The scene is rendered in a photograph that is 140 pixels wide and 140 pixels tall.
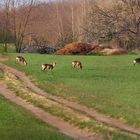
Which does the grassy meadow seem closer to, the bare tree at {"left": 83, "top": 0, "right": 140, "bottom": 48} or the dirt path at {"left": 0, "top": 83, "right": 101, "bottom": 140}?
the dirt path at {"left": 0, "top": 83, "right": 101, "bottom": 140}

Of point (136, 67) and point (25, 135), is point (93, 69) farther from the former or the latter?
point (25, 135)

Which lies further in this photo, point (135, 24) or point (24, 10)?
point (24, 10)

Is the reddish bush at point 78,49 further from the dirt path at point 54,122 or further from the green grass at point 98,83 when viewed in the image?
the dirt path at point 54,122

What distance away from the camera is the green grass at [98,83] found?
16359 millimetres

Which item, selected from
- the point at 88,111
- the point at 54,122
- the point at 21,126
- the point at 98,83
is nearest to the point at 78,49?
the point at 98,83

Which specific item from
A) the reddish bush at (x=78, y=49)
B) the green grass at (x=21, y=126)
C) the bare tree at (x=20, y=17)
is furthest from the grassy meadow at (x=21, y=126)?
the bare tree at (x=20, y=17)

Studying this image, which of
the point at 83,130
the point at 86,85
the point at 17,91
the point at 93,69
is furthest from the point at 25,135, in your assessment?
the point at 93,69

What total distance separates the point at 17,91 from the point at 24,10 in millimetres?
38773

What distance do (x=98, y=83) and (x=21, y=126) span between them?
8630mm

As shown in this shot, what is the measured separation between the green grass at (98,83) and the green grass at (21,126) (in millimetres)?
2399

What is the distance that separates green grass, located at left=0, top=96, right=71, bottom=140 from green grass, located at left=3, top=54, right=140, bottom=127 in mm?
2399

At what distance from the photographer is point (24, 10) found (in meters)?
57.1

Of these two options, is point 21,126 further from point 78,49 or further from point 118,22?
point 78,49

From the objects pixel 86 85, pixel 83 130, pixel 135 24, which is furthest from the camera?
pixel 135 24
